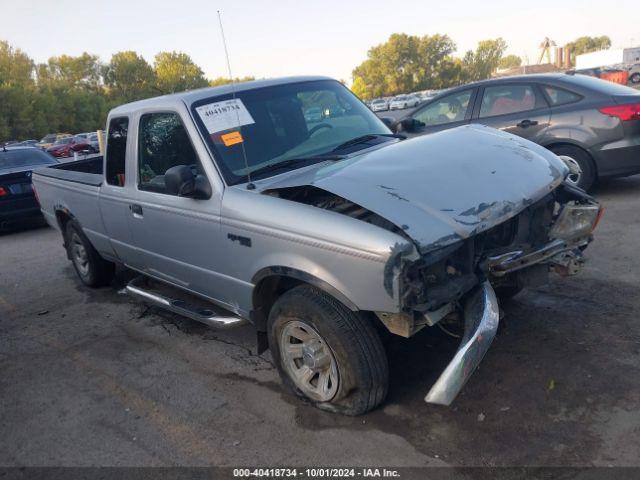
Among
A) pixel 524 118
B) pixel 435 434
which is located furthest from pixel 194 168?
pixel 524 118

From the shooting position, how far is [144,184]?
4473 mm

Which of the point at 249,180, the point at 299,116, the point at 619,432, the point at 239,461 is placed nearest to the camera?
the point at 619,432

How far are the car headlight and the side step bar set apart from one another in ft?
7.20

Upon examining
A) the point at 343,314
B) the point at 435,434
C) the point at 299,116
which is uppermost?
the point at 299,116

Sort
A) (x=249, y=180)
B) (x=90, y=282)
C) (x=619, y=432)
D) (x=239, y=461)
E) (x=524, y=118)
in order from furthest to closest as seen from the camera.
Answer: (x=524, y=118) < (x=90, y=282) < (x=249, y=180) < (x=239, y=461) < (x=619, y=432)

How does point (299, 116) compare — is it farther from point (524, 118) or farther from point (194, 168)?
point (524, 118)

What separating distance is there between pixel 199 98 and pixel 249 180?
0.91 meters

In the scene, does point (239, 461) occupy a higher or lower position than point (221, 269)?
lower

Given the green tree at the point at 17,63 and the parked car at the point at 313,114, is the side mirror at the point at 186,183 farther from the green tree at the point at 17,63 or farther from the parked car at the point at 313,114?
the green tree at the point at 17,63

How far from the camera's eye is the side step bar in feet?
12.7

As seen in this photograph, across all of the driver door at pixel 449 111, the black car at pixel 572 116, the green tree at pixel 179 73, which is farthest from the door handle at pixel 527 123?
the green tree at pixel 179 73

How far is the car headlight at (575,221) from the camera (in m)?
3.64

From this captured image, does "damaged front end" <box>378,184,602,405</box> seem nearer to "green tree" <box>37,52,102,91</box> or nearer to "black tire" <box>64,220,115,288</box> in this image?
"black tire" <box>64,220,115,288</box>

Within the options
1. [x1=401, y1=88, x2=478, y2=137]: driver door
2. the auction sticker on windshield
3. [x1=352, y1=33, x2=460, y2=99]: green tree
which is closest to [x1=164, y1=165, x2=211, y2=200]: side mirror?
the auction sticker on windshield
